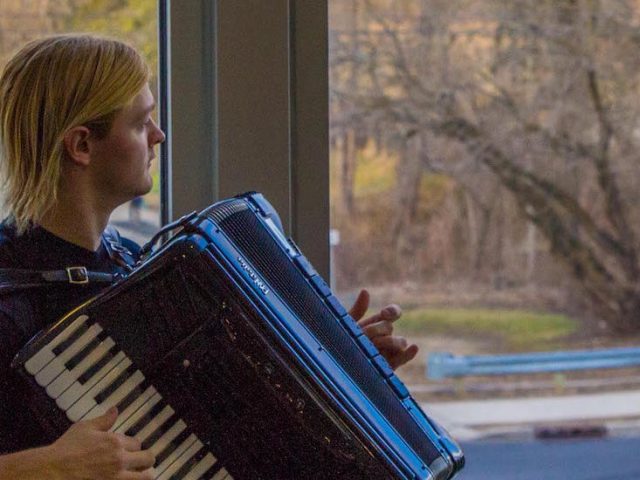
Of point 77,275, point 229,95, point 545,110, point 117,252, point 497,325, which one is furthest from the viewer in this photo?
point 545,110

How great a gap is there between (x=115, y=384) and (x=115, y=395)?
0.04 ft

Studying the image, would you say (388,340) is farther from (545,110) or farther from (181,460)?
(545,110)

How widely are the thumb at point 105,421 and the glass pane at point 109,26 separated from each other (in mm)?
547

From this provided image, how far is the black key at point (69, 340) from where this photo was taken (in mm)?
1062

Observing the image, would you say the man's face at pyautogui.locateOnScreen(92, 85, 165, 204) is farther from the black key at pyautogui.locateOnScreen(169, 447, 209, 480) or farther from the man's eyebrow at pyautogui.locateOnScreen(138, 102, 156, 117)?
the black key at pyautogui.locateOnScreen(169, 447, 209, 480)

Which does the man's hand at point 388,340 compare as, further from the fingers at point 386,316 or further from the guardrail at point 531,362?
the guardrail at point 531,362

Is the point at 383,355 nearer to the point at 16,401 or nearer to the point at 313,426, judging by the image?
the point at 313,426

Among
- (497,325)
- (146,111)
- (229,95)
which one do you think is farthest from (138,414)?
(497,325)

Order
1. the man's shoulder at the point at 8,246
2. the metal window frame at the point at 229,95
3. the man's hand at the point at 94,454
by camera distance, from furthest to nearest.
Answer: the metal window frame at the point at 229,95 → the man's shoulder at the point at 8,246 → the man's hand at the point at 94,454

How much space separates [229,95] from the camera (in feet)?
4.97

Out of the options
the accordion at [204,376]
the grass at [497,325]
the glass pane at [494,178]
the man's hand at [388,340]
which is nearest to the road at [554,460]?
the glass pane at [494,178]

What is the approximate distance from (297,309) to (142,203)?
1.52ft

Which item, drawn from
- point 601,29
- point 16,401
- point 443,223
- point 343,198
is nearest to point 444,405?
point 443,223

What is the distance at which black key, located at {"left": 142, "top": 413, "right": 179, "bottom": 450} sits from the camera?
1.09 metres
